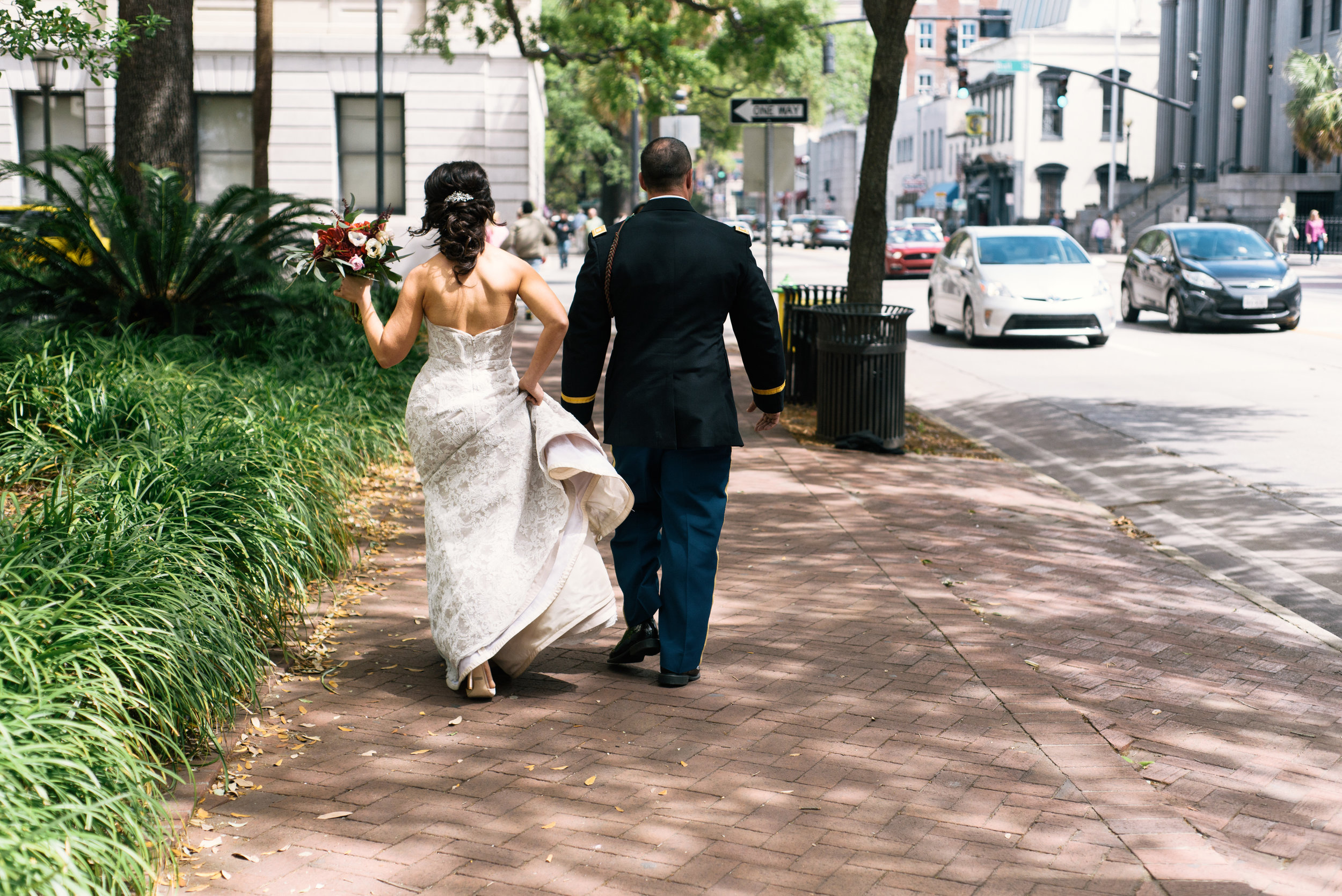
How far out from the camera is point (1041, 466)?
11070 mm

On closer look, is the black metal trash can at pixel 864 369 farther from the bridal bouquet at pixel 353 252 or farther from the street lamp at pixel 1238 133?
the street lamp at pixel 1238 133

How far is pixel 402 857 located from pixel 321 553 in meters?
3.00

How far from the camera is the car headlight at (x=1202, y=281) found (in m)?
20.2

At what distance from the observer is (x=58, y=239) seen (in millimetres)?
10945

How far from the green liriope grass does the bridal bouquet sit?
1120 mm

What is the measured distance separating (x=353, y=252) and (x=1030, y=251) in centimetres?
1627

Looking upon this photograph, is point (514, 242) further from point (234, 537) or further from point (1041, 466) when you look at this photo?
point (234, 537)

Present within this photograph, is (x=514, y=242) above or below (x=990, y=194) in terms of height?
below

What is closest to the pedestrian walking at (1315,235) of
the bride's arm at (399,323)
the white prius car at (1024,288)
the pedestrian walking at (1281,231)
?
the pedestrian walking at (1281,231)

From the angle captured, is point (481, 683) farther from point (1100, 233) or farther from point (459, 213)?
point (1100, 233)

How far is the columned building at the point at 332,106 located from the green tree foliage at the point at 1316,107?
27.2m

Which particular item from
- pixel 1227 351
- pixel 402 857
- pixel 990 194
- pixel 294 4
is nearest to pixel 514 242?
pixel 294 4

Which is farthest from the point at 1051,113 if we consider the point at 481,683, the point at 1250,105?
the point at 481,683

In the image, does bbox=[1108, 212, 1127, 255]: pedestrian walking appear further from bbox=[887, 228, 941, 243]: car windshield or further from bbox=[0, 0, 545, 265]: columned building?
bbox=[0, 0, 545, 265]: columned building
